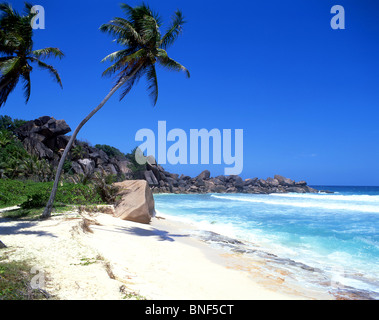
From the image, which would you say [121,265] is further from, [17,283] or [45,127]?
[45,127]

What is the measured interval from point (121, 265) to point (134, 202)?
7577 millimetres

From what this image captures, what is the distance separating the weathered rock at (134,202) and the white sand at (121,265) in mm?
3775

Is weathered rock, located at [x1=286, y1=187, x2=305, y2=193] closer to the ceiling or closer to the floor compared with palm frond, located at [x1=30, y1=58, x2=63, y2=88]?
closer to the floor

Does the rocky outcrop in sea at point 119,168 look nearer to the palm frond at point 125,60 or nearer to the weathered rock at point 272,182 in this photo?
the weathered rock at point 272,182

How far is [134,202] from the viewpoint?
13.1 m

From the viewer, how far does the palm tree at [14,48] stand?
9.18 metres

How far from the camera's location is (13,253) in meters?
5.02

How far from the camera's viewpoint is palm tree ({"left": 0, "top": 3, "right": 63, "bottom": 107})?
30.1 feet

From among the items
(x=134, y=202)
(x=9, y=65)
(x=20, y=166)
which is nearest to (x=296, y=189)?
(x=20, y=166)

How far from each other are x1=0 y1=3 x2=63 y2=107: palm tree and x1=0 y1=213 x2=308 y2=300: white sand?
536cm

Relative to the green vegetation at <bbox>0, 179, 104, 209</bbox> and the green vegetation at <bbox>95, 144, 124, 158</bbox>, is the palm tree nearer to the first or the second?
the green vegetation at <bbox>0, 179, 104, 209</bbox>

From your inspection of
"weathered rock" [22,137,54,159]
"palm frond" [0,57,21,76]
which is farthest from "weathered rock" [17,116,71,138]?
"palm frond" [0,57,21,76]

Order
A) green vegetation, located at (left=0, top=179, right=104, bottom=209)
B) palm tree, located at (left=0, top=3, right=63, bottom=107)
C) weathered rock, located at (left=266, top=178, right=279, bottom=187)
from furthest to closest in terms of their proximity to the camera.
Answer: weathered rock, located at (left=266, top=178, right=279, bottom=187), green vegetation, located at (left=0, top=179, right=104, bottom=209), palm tree, located at (left=0, top=3, right=63, bottom=107)
